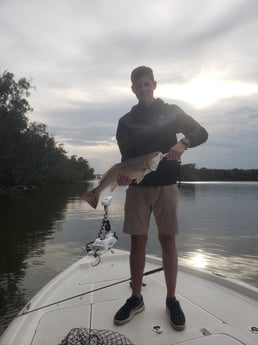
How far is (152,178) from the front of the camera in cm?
403

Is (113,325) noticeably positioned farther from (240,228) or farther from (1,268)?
(240,228)

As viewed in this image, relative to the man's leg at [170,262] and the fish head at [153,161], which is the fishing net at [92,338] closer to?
the man's leg at [170,262]

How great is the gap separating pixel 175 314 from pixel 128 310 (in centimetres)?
50

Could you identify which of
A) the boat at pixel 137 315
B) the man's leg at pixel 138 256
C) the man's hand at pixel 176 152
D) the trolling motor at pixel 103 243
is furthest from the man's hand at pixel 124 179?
the trolling motor at pixel 103 243

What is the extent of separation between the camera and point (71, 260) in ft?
40.3

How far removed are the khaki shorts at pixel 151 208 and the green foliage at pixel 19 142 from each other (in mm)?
46555

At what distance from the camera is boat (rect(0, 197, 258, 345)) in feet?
10.9

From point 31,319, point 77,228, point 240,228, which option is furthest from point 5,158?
point 31,319

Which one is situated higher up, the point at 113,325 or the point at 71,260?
the point at 113,325

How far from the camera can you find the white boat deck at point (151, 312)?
11.1 ft

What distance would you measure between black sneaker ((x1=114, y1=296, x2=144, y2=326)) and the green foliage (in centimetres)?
4689

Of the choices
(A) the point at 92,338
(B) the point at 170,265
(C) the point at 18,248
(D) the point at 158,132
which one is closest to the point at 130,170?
(D) the point at 158,132

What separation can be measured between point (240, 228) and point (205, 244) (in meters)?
5.72

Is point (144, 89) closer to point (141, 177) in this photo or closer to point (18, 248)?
point (141, 177)
